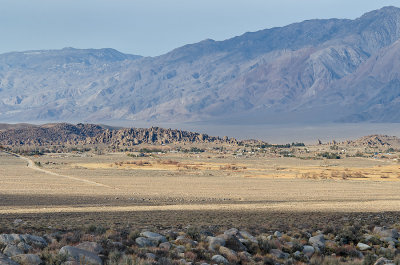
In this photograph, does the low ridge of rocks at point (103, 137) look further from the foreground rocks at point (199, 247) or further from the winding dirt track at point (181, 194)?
the foreground rocks at point (199, 247)

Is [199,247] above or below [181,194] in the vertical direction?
above

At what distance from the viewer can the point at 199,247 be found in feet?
51.7

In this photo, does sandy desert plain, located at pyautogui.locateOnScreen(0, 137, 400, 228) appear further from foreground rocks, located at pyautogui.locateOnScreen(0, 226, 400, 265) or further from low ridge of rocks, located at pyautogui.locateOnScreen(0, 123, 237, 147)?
low ridge of rocks, located at pyautogui.locateOnScreen(0, 123, 237, 147)

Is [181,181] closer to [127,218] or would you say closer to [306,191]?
[306,191]

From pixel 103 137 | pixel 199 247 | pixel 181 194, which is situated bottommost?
pixel 181 194

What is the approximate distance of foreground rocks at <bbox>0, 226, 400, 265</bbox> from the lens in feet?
44.4

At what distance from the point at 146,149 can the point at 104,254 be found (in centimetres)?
10020

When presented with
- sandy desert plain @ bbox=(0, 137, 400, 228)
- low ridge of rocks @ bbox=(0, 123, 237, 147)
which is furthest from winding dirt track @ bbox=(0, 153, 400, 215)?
low ridge of rocks @ bbox=(0, 123, 237, 147)

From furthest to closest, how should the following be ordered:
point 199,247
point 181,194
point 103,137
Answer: point 103,137
point 181,194
point 199,247

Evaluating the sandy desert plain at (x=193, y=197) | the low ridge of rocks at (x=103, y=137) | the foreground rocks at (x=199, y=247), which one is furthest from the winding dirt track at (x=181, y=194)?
the low ridge of rocks at (x=103, y=137)

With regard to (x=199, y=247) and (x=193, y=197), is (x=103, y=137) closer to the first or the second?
(x=193, y=197)

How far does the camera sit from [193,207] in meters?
31.9

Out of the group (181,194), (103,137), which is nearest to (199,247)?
(181,194)

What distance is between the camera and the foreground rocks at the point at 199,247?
533 inches
